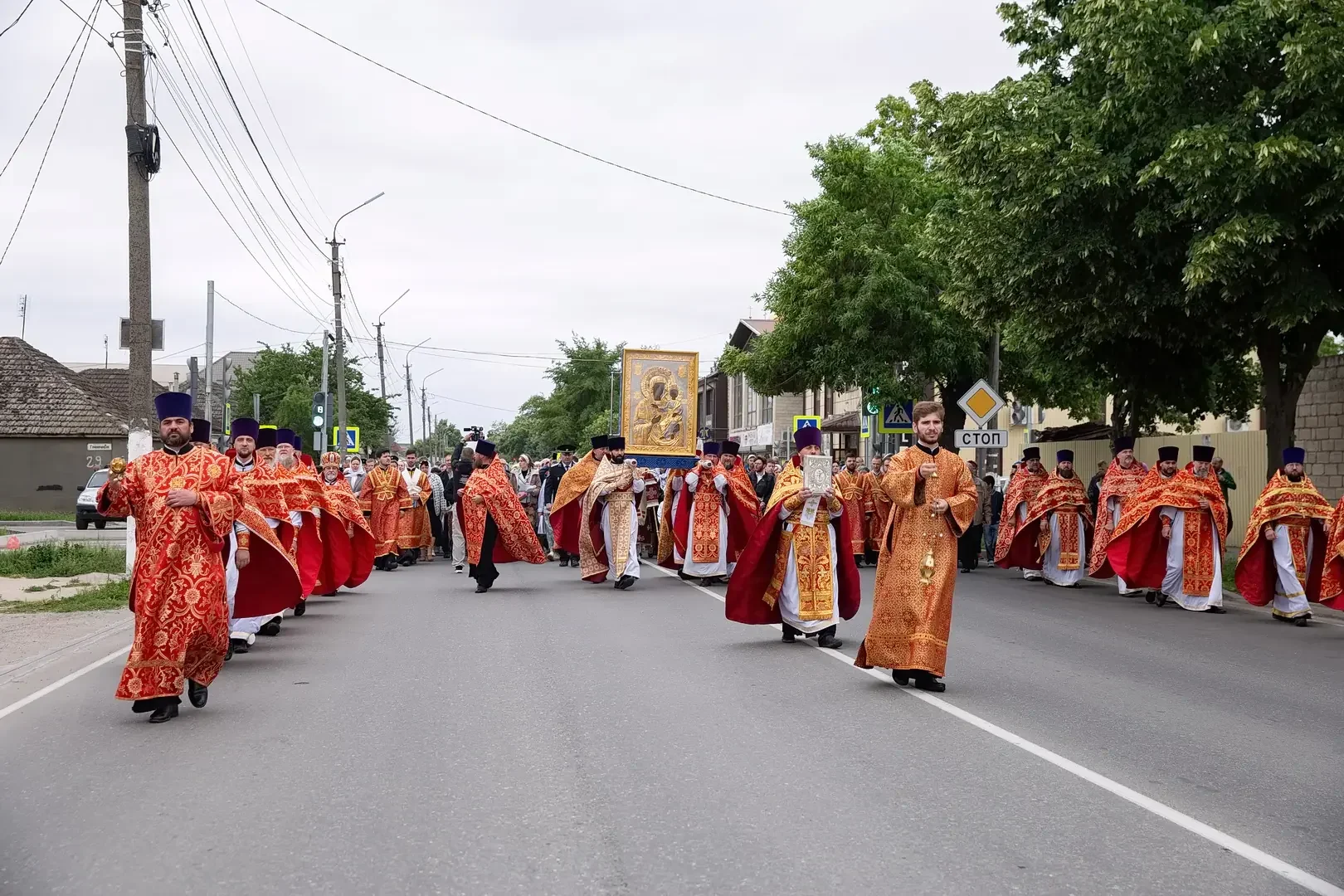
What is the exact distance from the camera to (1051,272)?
17.5 m

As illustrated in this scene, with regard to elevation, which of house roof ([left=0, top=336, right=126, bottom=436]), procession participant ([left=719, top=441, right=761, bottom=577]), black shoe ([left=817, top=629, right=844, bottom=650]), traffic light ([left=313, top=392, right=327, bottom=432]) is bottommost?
black shoe ([left=817, top=629, right=844, bottom=650])

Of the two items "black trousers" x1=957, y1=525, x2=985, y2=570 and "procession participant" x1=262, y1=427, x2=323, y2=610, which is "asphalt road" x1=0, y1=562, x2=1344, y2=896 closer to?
"procession participant" x1=262, y1=427, x2=323, y2=610

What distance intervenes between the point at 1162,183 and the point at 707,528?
270 inches

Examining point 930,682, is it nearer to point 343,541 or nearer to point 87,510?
point 343,541

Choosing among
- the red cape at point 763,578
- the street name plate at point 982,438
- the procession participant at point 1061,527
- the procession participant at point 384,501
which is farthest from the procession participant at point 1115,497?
the procession participant at point 384,501

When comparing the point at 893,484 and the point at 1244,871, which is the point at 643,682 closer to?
the point at 893,484

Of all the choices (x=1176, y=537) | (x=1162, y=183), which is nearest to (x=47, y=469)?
(x=1176, y=537)

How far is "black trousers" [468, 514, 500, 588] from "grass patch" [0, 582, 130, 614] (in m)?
4.13

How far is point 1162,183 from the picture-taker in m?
16.1

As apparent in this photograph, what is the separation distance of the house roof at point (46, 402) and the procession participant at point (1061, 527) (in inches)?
1286

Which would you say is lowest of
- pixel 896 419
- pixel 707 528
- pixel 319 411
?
pixel 707 528

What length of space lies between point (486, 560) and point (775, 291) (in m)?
17.1

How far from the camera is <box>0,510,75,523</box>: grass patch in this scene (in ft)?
130

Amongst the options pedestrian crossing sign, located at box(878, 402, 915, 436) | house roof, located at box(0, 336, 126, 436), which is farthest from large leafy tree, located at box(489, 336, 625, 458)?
pedestrian crossing sign, located at box(878, 402, 915, 436)
